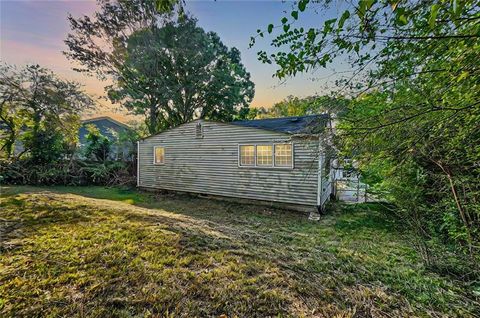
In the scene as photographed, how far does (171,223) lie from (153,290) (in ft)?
7.60

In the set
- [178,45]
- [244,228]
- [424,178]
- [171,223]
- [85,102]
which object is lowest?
[244,228]

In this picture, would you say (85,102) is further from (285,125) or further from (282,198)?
(282,198)

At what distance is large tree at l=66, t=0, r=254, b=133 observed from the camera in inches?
520

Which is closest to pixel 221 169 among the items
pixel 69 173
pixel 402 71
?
pixel 402 71

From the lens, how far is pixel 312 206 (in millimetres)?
6719

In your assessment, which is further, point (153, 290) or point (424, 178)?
point (424, 178)

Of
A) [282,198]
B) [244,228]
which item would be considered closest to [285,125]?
[282,198]

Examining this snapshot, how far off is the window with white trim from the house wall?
0.71ft

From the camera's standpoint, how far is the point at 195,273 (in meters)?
2.58

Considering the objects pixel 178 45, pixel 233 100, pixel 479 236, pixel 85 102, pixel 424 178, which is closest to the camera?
pixel 479 236

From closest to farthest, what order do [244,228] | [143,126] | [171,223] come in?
[171,223] < [244,228] < [143,126]

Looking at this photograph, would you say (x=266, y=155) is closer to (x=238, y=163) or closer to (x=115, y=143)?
(x=238, y=163)

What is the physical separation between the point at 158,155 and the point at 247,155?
489cm

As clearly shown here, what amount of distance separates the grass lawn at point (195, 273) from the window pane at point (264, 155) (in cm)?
337
